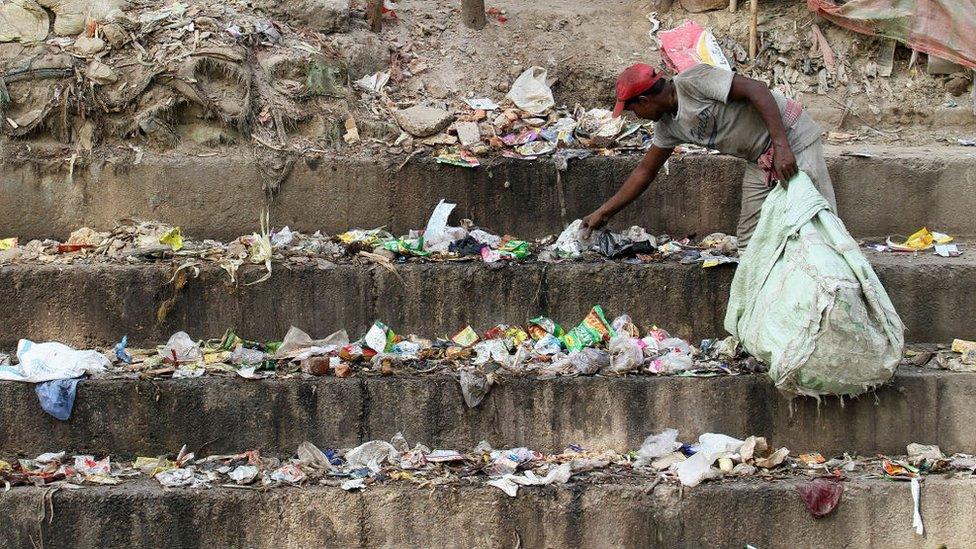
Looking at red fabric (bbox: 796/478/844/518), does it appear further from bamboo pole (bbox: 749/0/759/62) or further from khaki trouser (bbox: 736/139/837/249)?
bamboo pole (bbox: 749/0/759/62)

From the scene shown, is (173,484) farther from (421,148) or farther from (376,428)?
(421,148)

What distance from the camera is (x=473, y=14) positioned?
24.7 feet

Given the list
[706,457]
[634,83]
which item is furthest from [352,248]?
[706,457]

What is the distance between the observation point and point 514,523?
4910 mm

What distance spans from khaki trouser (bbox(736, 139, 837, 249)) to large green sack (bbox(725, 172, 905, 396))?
0.43 feet

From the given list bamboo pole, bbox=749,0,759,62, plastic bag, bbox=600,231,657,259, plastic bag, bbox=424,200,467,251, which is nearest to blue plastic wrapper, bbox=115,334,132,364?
→ plastic bag, bbox=424,200,467,251

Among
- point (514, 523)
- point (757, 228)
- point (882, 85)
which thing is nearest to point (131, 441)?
point (514, 523)

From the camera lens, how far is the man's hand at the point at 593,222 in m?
5.73

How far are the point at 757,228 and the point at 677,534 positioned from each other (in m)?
1.42

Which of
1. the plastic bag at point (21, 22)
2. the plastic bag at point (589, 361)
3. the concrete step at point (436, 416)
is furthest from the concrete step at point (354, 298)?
the plastic bag at point (21, 22)

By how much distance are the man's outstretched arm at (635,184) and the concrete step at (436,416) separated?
2.97ft

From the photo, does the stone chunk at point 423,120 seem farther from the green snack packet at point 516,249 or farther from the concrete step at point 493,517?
the concrete step at point 493,517

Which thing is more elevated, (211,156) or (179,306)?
(211,156)

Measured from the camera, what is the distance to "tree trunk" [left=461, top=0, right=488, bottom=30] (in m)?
7.50
